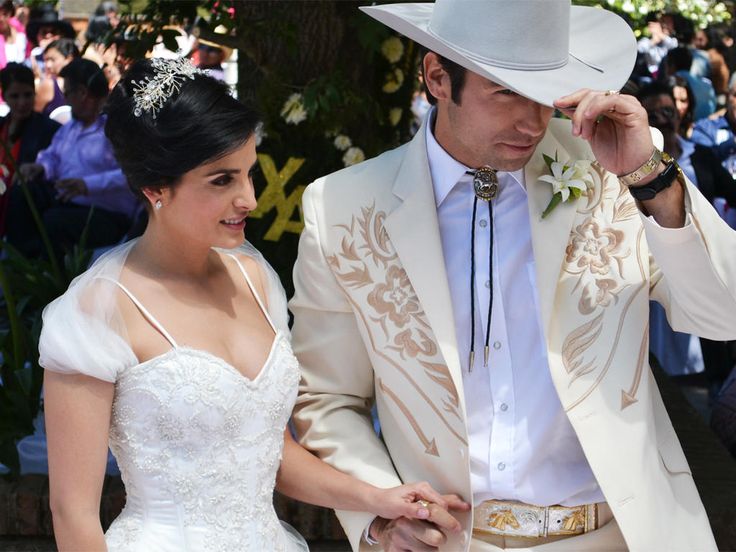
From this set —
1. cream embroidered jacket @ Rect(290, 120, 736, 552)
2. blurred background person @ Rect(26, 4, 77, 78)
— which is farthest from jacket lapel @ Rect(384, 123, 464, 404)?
→ blurred background person @ Rect(26, 4, 77, 78)

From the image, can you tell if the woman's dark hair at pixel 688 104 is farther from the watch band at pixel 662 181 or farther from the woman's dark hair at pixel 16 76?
the watch band at pixel 662 181

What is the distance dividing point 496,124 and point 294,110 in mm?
2192

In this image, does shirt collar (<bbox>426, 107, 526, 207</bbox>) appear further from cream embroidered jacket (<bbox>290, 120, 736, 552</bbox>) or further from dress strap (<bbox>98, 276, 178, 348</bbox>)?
dress strap (<bbox>98, 276, 178, 348</bbox>)

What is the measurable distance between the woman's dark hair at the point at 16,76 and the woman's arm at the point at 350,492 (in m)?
5.12

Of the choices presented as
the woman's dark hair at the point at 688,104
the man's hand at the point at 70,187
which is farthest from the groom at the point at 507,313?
the woman's dark hair at the point at 688,104

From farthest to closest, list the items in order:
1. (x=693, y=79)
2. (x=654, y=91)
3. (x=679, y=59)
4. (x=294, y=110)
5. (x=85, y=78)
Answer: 1. (x=693, y=79)
2. (x=679, y=59)
3. (x=85, y=78)
4. (x=654, y=91)
5. (x=294, y=110)

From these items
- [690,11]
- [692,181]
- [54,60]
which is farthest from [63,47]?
[690,11]

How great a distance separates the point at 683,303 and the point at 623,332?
16cm

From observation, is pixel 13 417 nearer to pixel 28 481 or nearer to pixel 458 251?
pixel 28 481

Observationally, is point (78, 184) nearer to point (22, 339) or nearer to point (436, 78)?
point (22, 339)

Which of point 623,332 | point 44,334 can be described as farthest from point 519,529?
point 44,334

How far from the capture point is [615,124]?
235 centimetres

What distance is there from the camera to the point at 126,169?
253 cm

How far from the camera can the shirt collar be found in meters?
2.61
